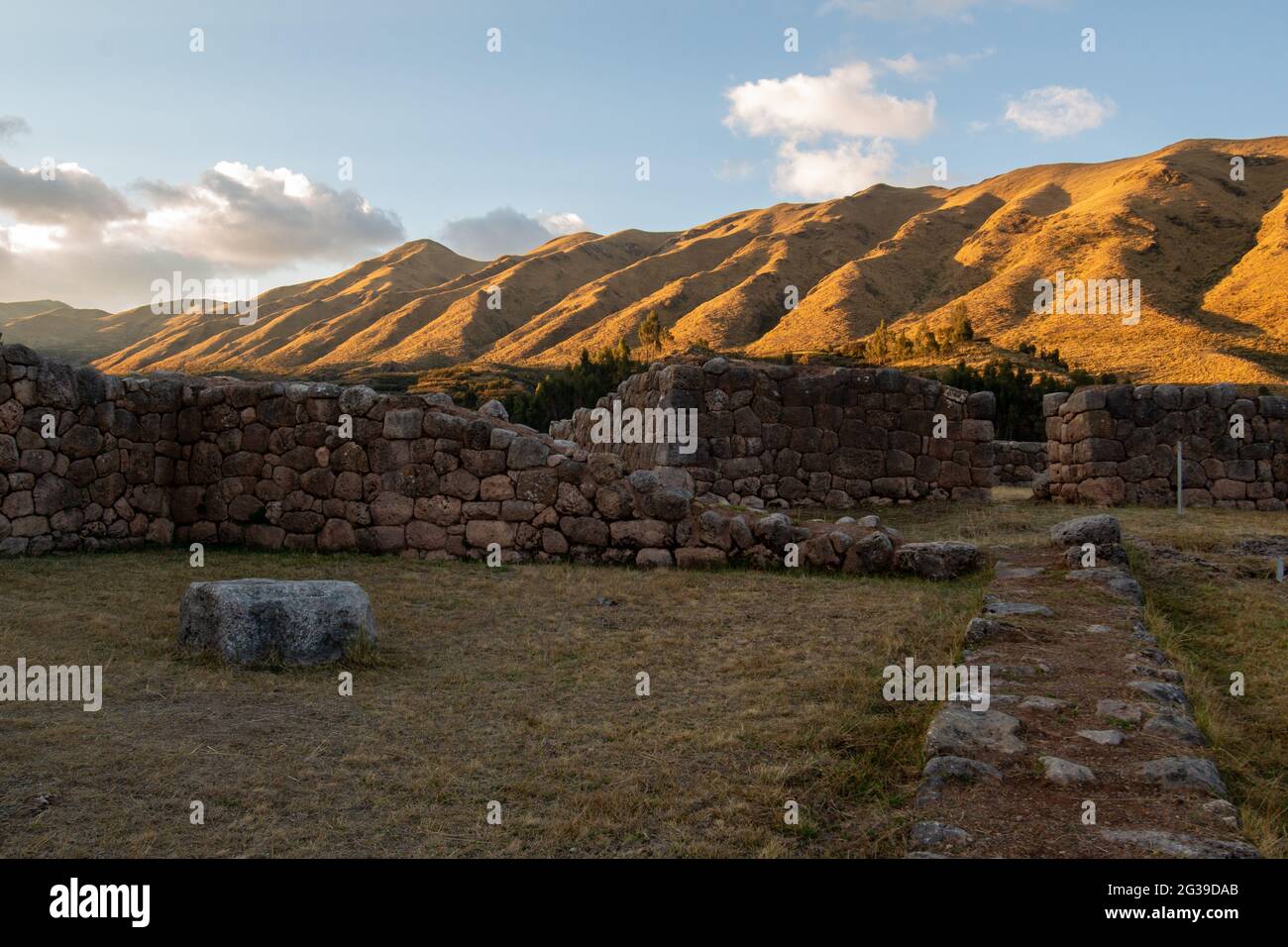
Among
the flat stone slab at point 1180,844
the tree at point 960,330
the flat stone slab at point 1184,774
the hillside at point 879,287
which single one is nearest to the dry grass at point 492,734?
the flat stone slab at point 1180,844

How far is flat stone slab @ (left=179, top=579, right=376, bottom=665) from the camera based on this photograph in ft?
19.6

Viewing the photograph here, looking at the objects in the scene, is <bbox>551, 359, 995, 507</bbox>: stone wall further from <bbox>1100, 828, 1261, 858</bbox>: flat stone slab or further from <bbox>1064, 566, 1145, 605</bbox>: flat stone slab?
<bbox>1100, 828, 1261, 858</bbox>: flat stone slab

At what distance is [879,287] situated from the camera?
73.6 meters

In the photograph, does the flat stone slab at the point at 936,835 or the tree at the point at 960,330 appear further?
the tree at the point at 960,330

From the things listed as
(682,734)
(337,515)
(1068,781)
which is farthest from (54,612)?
(1068,781)

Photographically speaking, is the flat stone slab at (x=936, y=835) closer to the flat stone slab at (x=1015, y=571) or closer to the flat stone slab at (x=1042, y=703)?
the flat stone slab at (x=1042, y=703)

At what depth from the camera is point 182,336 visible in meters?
116

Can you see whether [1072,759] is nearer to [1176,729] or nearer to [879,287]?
[1176,729]

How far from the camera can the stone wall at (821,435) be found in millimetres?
13906

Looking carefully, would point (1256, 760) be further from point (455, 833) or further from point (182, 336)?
point (182, 336)

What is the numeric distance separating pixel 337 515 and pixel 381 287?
12403 centimetres

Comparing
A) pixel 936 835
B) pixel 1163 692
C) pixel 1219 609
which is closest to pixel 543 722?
pixel 936 835

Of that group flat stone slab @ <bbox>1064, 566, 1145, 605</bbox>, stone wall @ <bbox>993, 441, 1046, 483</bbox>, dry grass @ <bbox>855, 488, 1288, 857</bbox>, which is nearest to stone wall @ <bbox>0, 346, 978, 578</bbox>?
flat stone slab @ <bbox>1064, 566, 1145, 605</bbox>

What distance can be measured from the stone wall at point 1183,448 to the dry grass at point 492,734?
27.7ft
